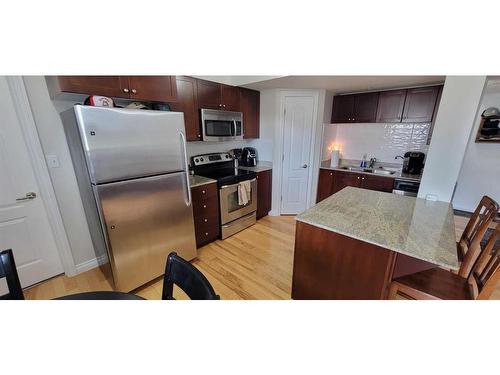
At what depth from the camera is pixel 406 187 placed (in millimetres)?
2703

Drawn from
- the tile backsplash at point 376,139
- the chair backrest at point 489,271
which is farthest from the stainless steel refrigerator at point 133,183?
the tile backsplash at point 376,139

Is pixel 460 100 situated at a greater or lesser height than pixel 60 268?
greater

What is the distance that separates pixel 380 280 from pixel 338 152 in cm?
267

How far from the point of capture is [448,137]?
1.72 metres

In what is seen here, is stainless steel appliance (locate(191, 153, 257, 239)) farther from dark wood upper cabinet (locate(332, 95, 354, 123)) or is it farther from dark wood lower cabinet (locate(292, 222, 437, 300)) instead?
dark wood upper cabinet (locate(332, 95, 354, 123))

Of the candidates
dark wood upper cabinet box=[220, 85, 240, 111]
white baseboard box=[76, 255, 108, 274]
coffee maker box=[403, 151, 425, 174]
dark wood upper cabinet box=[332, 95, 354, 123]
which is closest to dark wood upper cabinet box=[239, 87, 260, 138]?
dark wood upper cabinet box=[220, 85, 240, 111]

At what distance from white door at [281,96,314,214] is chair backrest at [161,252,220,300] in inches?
103

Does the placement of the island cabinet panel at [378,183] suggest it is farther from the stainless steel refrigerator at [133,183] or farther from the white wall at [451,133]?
the stainless steel refrigerator at [133,183]

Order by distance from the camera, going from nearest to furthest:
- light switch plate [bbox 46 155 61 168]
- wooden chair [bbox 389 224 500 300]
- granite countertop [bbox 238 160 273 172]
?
wooden chair [bbox 389 224 500 300] < light switch plate [bbox 46 155 61 168] < granite countertop [bbox 238 160 273 172]

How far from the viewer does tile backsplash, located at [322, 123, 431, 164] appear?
9.98 ft

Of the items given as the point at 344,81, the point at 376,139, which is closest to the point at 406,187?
the point at 376,139
